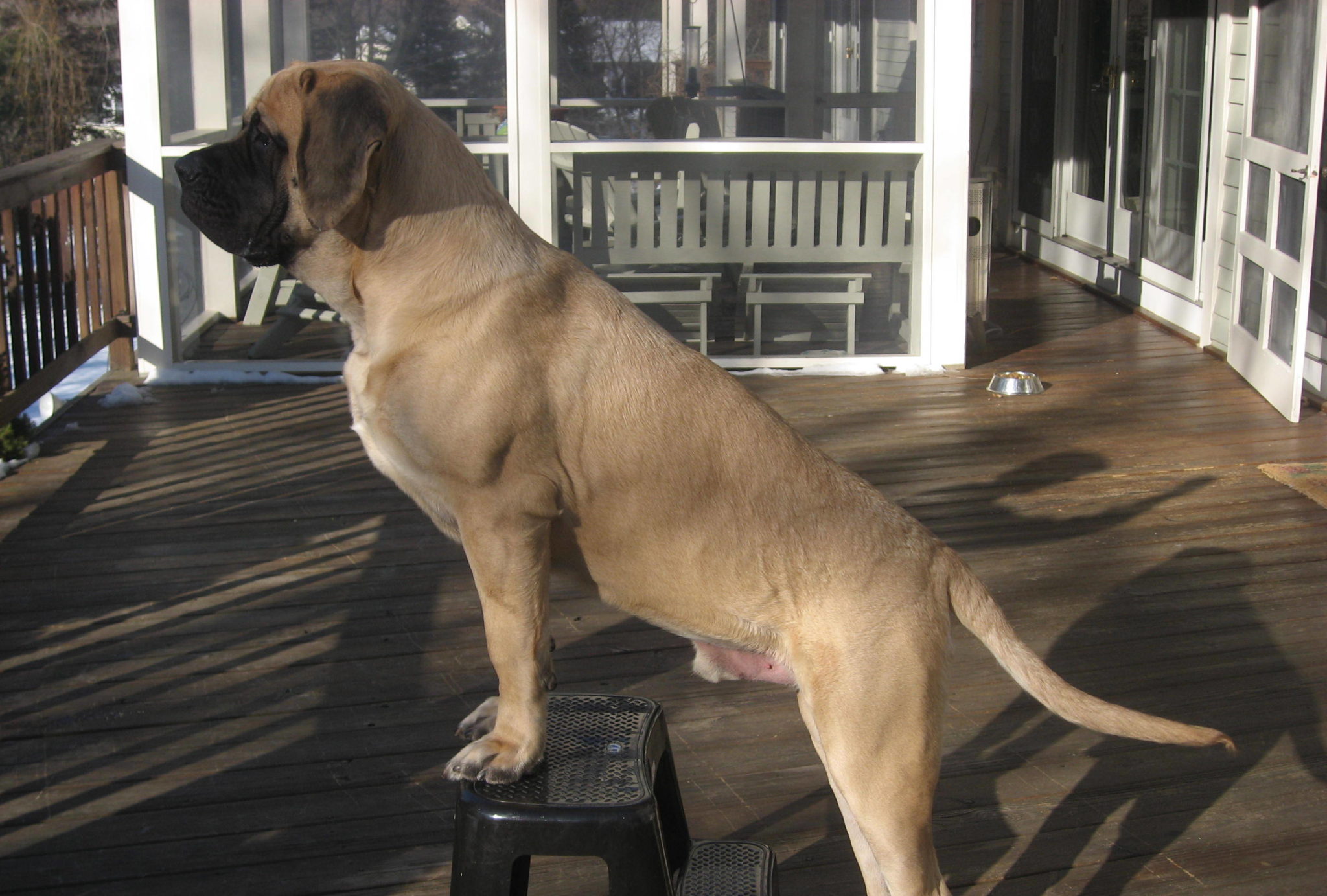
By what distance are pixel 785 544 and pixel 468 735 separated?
0.84 m

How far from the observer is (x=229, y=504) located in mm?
5293

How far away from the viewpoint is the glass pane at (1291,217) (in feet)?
21.1

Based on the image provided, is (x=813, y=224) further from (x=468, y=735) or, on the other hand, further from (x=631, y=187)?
(x=468, y=735)

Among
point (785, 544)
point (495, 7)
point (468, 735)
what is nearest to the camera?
point (785, 544)

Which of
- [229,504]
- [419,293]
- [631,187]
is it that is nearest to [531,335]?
[419,293]

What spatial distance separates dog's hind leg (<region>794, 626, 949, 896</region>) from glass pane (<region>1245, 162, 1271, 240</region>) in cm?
579

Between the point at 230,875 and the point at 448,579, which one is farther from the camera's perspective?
the point at 448,579

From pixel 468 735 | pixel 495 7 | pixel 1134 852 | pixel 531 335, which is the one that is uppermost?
pixel 495 7

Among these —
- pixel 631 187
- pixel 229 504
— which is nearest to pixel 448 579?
pixel 229 504

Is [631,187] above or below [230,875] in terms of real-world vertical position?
above

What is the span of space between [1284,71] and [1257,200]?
718mm

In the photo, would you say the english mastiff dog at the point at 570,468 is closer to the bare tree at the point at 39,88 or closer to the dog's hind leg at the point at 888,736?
the dog's hind leg at the point at 888,736

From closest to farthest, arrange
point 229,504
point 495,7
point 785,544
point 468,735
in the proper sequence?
1. point 785,544
2. point 468,735
3. point 229,504
4. point 495,7

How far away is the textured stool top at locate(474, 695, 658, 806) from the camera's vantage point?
222 cm
